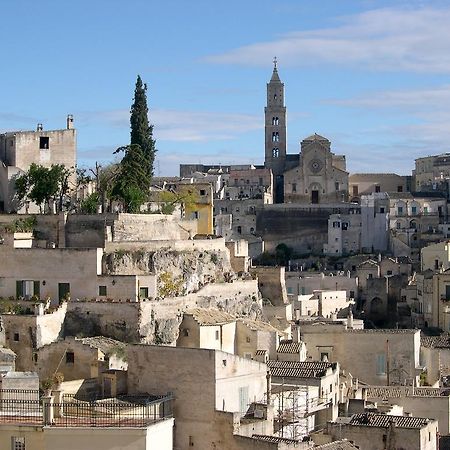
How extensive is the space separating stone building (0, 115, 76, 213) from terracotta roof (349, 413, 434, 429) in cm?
1857

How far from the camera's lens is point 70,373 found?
34.5 meters

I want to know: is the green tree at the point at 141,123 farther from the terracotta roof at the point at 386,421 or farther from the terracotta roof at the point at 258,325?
the terracotta roof at the point at 386,421

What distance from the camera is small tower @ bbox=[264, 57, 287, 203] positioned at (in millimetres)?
92250

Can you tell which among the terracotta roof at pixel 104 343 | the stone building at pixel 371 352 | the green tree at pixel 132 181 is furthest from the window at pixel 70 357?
the green tree at pixel 132 181

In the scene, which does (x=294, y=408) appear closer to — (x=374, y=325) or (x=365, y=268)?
(x=374, y=325)

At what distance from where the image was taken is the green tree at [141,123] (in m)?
52.6

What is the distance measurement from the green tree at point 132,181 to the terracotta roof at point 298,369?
445 inches

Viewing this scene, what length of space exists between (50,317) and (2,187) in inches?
389

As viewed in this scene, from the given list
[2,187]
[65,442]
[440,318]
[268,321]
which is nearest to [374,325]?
[440,318]

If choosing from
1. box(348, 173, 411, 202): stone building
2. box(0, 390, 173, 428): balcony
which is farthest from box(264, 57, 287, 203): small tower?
box(0, 390, 173, 428): balcony

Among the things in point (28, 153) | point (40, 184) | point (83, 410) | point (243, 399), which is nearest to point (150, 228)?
point (40, 184)

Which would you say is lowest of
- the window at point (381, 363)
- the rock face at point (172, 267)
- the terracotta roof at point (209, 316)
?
the window at point (381, 363)

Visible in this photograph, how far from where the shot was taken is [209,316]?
1534 inches

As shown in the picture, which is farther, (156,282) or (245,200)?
(245,200)
